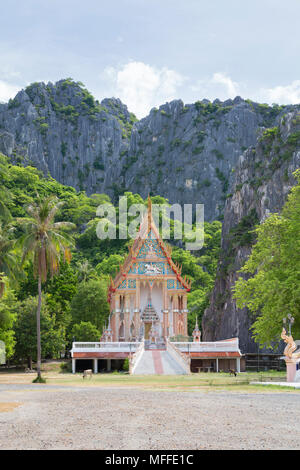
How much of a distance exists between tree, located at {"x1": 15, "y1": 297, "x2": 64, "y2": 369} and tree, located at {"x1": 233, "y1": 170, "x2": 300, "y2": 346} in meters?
29.0

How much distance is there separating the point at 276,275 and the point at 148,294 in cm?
3052

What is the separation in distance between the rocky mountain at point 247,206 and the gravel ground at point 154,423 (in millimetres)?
49764

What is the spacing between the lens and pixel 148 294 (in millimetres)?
55750

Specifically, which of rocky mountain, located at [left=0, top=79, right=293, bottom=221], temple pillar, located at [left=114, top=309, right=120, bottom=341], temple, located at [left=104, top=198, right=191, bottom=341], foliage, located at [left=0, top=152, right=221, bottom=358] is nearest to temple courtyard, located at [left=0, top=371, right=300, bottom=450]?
foliage, located at [left=0, top=152, right=221, bottom=358]

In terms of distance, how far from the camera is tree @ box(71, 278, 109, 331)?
66.5m

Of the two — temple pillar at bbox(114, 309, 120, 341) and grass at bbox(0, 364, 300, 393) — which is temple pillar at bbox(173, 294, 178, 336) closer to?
temple pillar at bbox(114, 309, 120, 341)

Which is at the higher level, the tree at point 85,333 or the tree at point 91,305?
the tree at point 91,305

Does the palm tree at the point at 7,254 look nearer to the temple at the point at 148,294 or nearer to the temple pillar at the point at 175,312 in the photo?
the temple at the point at 148,294

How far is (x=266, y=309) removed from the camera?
84.9 ft

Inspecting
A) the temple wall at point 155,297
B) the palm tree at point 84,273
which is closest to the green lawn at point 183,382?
the temple wall at point 155,297

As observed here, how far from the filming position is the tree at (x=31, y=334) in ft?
170
